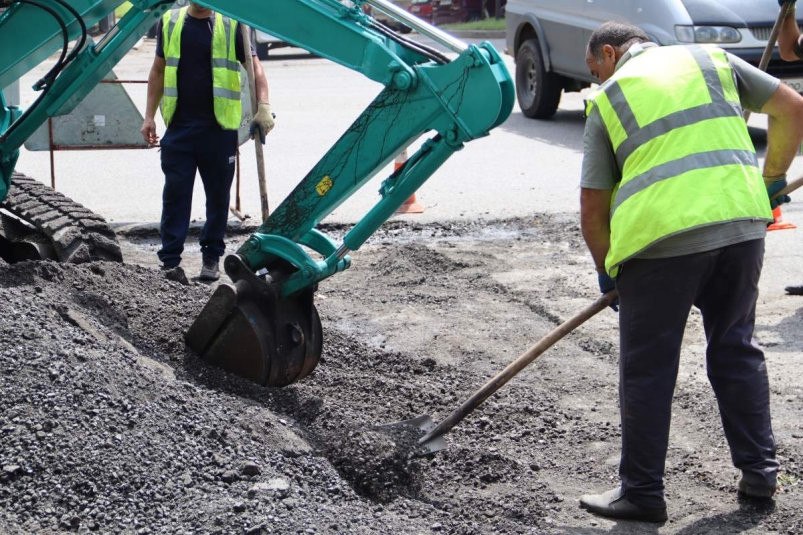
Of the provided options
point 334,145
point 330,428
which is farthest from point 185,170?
point 330,428

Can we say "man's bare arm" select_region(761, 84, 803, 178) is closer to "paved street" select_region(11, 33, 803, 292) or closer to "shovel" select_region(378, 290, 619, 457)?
"shovel" select_region(378, 290, 619, 457)

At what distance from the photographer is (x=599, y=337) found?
6.54m

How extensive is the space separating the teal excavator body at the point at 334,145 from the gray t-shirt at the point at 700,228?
0.45m

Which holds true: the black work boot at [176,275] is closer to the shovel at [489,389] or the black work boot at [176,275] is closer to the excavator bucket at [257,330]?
the excavator bucket at [257,330]

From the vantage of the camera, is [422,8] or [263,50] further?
[422,8]

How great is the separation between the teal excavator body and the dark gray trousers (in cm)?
95

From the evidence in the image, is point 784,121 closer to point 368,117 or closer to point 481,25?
point 368,117

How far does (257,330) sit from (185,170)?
2.58 meters

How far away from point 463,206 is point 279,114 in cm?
566

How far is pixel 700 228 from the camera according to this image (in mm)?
4090

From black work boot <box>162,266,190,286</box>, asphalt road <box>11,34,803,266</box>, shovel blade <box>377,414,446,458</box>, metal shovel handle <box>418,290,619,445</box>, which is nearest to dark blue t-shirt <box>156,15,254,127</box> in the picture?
black work boot <box>162,266,190,286</box>

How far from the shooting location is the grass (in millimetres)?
28109

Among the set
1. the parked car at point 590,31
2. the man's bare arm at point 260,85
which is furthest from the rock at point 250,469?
the parked car at point 590,31

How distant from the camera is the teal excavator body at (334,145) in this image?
4.56 meters
